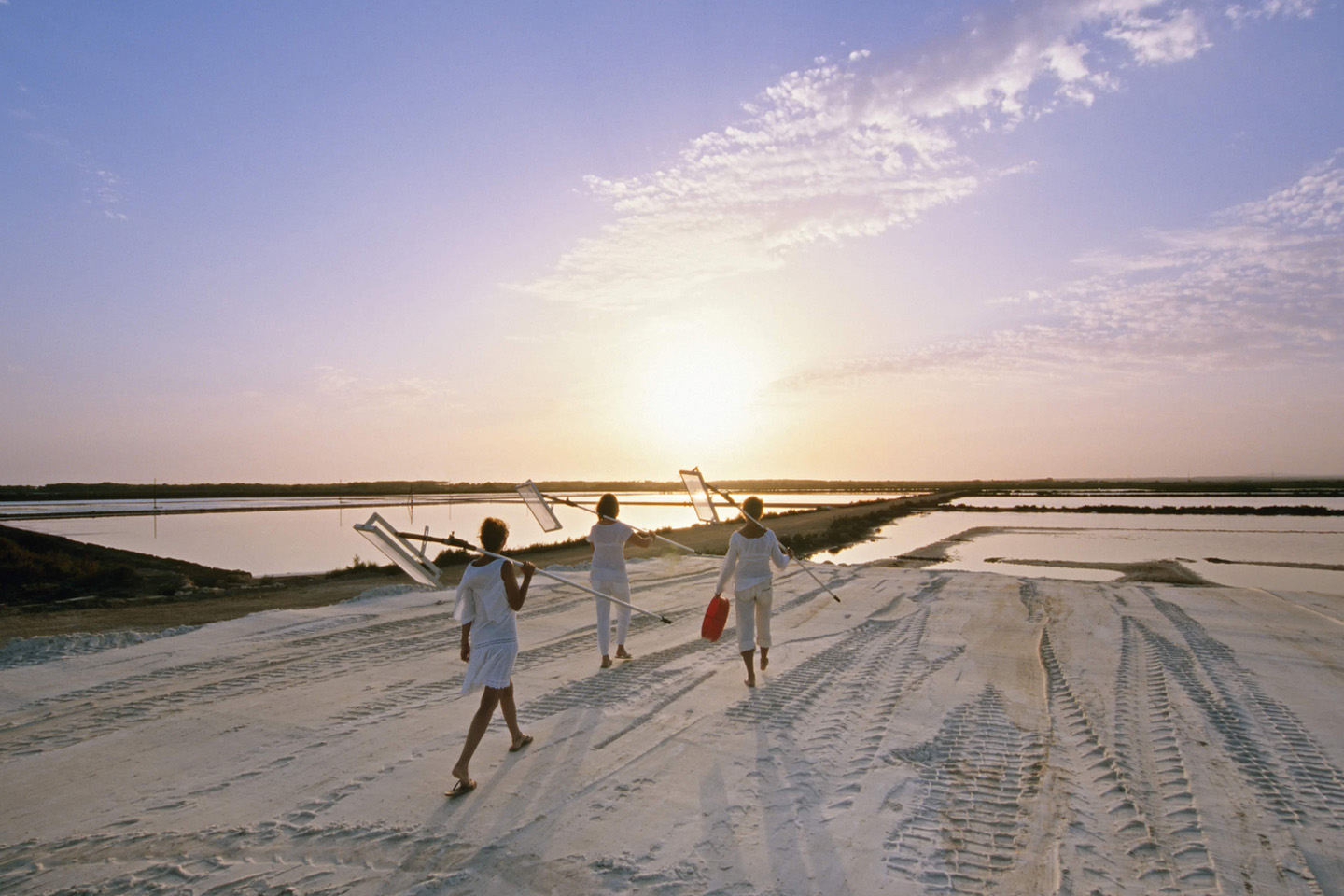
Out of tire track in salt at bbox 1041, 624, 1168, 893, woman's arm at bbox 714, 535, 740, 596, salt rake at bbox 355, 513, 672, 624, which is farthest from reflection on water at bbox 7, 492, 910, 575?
tire track in salt at bbox 1041, 624, 1168, 893

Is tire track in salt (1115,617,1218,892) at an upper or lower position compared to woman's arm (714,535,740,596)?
lower

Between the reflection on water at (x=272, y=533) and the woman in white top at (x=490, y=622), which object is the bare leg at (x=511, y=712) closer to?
the woman in white top at (x=490, y=622)

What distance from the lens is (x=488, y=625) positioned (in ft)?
19.0

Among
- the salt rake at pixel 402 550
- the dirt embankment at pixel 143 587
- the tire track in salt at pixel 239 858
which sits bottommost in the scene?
the dirt embankment at pixel 143 587

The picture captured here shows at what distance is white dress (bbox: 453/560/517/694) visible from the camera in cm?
575

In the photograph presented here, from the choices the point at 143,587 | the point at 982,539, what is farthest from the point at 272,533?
the point at 982,539

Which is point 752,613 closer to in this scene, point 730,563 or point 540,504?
point 730,563

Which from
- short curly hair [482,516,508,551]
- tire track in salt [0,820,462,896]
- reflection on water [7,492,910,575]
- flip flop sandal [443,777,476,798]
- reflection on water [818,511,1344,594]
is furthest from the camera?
reflection on water [7,492,910,575]

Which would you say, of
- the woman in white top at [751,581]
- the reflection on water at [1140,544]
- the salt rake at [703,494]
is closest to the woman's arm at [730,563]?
the woman in white top at [751,581]

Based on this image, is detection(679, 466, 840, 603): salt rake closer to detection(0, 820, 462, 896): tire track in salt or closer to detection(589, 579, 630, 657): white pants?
detection(589, 579, 630, 657): white pants

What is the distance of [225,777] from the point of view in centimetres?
570

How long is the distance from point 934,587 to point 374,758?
12.3m

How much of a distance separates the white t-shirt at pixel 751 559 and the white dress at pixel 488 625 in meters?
3.06

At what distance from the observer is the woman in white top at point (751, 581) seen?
821cm
